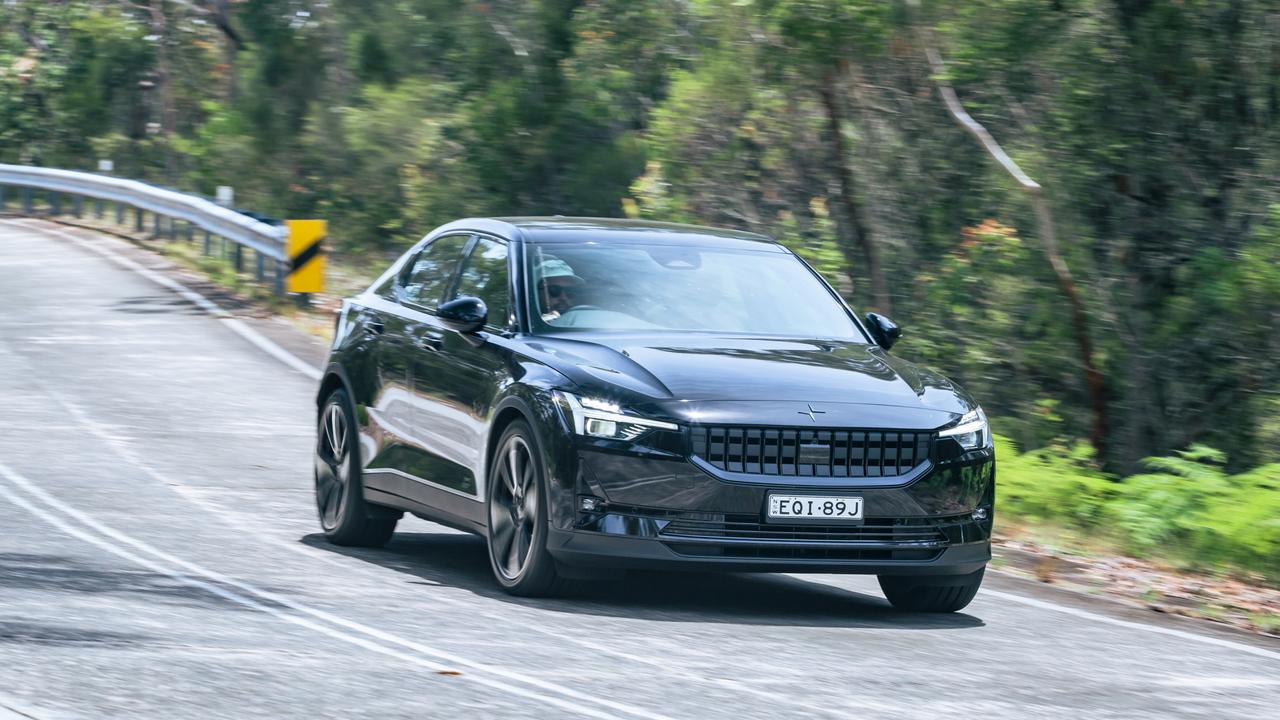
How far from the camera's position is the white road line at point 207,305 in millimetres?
17891

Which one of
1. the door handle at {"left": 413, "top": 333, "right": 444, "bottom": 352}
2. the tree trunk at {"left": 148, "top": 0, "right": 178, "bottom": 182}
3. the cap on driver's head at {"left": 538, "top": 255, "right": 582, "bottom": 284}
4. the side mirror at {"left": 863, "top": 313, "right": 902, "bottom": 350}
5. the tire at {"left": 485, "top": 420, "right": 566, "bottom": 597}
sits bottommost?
the tree trunk at {"left": 148, "top": 0, "right": 178, "bottom": 182}

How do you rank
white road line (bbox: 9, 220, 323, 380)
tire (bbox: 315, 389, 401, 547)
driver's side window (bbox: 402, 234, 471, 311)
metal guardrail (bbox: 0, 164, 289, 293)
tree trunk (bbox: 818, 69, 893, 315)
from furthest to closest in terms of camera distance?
metal guardrail (bbox: 0, 164, 289, 293), tree trunk (bbox: 818, 69, 893, 315), white road line (bbox: 9, 220, 323, 380), tire (bbox: 315, 389, 401, 547), driver's side window (bbox: 402, 234, 471, 311)

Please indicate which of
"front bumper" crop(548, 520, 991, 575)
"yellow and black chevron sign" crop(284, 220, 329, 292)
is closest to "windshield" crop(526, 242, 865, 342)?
"front bumper" crop(548, 520, 991, 575)

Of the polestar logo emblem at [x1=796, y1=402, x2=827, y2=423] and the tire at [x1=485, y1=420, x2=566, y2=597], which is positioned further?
the tire at [x1=485, y1=420, x2=566, y2=597]

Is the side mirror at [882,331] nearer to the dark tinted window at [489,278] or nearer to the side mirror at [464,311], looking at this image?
the dark tinted window at [489,278]

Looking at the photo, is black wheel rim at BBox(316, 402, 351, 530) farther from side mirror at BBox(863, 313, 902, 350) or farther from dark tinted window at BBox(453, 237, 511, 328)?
side mirror at BBox(863, 313, 902, 350)

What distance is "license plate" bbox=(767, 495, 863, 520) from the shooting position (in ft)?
25.5

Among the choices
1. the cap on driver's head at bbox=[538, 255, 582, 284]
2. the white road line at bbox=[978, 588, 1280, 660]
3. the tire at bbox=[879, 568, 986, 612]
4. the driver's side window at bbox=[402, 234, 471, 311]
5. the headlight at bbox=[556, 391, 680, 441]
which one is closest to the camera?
the headlight at bbox=[556, 391, 680, 441]

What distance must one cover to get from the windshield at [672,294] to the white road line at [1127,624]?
1378mm

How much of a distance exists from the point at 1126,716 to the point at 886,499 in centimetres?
177

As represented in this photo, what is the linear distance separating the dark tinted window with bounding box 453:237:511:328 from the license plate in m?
1.67

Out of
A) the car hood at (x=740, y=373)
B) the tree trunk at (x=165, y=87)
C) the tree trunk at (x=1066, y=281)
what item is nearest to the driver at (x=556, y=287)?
the car hood at (x=740, y=373)

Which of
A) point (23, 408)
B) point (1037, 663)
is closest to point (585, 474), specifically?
point (1037, 663)

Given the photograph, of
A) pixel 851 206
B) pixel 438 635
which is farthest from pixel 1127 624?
pixel 851 206
